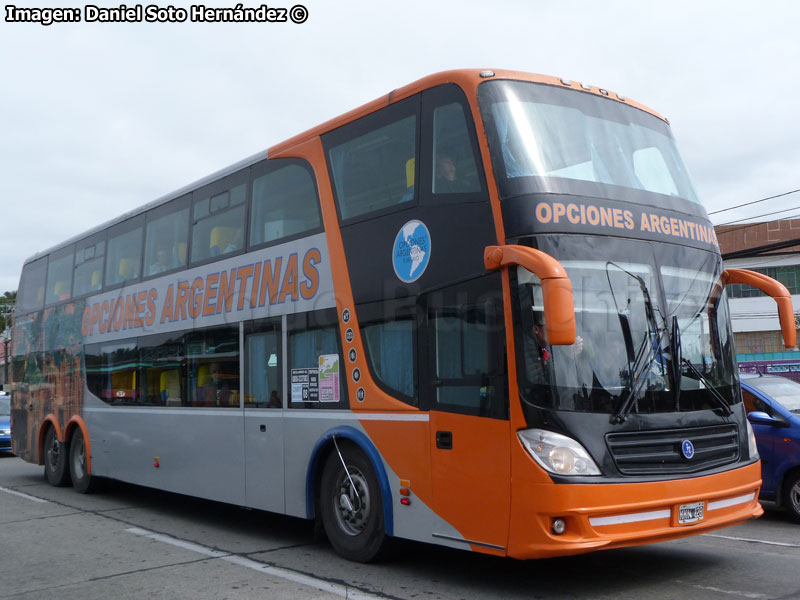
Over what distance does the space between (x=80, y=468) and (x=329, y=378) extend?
7.58 meters

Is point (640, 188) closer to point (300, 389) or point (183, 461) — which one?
point (300, 389)

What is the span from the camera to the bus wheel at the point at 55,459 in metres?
14.1

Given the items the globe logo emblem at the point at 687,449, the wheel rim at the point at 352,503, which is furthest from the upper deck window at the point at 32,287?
the globe logo emblem at the point at 687,449

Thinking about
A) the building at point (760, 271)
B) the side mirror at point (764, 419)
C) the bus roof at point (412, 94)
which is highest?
the building at point (760, 271)

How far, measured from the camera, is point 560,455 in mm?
5770

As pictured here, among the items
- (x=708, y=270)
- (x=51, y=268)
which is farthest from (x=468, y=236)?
(x=51, y=268)

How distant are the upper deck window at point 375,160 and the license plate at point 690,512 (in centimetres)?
332

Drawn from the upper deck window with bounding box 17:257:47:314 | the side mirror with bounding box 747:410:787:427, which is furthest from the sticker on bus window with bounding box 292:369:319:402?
the upper deck window with bounding box 17:257:47:314

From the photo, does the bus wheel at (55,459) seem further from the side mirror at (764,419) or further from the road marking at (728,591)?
the road marking at (728,591)

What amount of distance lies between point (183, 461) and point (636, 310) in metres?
6.49

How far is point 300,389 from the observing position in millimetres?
8375

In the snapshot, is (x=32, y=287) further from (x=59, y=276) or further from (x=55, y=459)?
(x=55, y=459)

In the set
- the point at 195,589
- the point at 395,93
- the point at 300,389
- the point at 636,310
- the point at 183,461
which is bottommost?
the point at 195,589

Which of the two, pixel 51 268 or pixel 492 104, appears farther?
pixel 51 268
